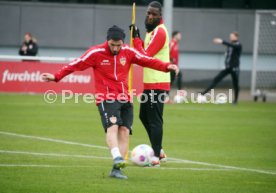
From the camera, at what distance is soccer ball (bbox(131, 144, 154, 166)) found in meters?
12.2

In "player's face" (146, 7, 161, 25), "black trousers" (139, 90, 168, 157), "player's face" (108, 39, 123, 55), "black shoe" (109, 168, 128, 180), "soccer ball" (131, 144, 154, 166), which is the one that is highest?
"player's face" (146, 7, 161, 25)

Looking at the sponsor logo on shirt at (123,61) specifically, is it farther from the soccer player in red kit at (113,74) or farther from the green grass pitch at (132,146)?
the green grass pitch at (132,146)

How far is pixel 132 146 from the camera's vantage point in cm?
1580

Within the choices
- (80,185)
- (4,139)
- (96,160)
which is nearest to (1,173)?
(80,185)

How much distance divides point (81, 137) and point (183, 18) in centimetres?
2175

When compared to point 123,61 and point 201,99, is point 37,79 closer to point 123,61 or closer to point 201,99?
point 201,99

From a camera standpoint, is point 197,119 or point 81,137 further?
point 197,119

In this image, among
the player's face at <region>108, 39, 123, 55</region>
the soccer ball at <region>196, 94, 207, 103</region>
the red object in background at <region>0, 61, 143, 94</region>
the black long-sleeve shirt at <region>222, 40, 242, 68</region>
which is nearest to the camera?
the player's face at <region>108, 39, 123, 55</region>

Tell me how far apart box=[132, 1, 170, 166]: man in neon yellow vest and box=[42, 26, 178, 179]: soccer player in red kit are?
117 cm

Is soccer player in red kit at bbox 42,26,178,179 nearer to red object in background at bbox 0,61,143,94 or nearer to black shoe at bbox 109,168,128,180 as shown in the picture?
black shoe at bbox 109,168,128,180

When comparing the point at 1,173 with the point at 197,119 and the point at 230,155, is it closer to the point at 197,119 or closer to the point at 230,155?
the point at 230,155

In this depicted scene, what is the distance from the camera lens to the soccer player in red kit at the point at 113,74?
11.5m

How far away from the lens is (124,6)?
124 feet

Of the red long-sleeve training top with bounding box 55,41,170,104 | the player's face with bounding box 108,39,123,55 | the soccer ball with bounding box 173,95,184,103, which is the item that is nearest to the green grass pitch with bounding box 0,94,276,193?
the red long-sleeve training top with bounding box 55,41,170,104
